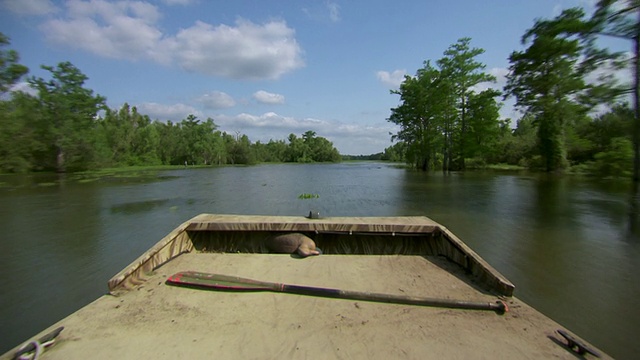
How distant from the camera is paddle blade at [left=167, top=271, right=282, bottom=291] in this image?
11.7 ft

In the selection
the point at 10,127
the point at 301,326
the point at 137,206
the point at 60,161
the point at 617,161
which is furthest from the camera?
the point at 60,161

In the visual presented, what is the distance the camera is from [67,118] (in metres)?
38.8

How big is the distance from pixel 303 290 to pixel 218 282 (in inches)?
42.8

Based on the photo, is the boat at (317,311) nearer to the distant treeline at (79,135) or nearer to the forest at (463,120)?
the forest at (463,120)

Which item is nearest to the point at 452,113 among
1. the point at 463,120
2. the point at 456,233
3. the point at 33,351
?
the point at 463,120

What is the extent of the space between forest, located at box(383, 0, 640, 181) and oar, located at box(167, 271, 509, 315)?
15932 mm

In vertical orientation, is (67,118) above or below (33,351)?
above

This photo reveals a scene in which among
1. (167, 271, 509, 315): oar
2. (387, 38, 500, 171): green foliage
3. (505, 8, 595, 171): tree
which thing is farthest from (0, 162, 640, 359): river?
(387, 38, 500, 171): green foliage

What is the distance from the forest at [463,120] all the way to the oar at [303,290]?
15.9 metres

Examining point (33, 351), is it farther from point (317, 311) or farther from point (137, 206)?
point (137, 206)

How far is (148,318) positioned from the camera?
9.73ft

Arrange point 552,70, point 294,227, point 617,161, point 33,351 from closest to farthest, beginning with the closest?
point 33,351 → point 294,227 → point 617,161 → point 552,70

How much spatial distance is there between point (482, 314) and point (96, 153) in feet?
167

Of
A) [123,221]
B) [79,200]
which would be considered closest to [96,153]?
[79,200]
